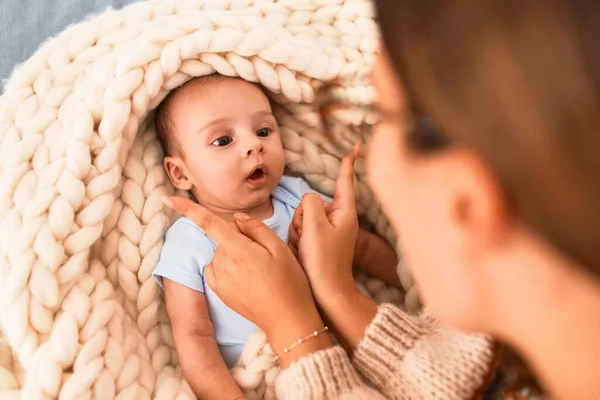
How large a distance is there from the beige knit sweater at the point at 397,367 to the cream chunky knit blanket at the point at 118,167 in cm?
13

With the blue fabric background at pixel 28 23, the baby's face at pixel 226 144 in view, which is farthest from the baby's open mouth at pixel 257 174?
the blue fabric background at pixel 28 23

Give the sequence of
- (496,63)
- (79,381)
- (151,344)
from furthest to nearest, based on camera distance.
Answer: (151,344), (79,381), (496,63)

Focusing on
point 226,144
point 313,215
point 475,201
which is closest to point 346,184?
point 313,215

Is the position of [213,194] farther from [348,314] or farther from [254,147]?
[348,314]

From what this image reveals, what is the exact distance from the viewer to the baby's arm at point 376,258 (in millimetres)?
968

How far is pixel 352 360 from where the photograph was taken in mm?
785

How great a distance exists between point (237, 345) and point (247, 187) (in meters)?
0.25

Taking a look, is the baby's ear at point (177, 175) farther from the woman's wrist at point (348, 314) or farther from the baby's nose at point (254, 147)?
the woman's wrist at point (348, 314)

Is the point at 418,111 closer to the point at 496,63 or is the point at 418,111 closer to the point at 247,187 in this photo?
the point at 496,63

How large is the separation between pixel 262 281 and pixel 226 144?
251 mm

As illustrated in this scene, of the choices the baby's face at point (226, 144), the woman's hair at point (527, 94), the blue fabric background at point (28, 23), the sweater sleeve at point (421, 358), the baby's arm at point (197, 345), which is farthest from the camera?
the blue fabric background at point (28, 23)

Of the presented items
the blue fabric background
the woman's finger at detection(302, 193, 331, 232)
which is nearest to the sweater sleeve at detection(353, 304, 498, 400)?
the woman's finger at detection(302, 193, 331, 232)

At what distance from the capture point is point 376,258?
971 millimetres

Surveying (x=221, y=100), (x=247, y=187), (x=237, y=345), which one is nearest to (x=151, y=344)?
(x=237, y=345)
